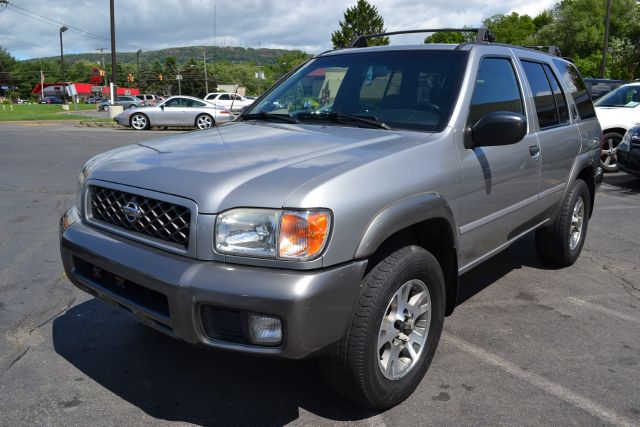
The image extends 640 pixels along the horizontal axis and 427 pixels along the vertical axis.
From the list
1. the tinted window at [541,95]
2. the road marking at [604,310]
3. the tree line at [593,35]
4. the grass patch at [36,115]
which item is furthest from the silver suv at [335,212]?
the tree line at [593,35]

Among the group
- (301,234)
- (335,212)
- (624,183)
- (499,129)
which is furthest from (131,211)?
(624,183)

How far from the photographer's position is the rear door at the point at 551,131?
421 centimetres

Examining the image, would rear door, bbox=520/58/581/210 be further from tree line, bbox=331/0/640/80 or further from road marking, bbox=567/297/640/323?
tree line, bbox=331/0/640/80

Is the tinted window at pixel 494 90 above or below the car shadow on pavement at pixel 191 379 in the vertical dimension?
above

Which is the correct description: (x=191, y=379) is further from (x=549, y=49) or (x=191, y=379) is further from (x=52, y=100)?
(x=52, y=100)

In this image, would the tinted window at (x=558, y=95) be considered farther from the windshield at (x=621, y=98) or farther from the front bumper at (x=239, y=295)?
the windshield at (x=621, y=98)

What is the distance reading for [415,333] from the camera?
9.75 feet

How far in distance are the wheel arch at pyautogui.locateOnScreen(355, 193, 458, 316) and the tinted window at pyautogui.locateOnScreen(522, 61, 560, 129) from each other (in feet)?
5.37

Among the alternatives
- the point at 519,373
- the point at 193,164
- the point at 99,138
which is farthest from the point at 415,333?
the point at 99,138

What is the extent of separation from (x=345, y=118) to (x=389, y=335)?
4.58 ft

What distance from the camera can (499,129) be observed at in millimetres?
3080

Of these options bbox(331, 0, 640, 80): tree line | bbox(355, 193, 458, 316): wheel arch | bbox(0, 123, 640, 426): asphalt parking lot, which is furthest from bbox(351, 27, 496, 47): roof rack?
bbox(331, 0, 640, 80): tree line

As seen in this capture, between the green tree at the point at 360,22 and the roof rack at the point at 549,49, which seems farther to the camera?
the green tree at the point at 360,22

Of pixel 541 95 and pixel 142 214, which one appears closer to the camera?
pixel 142 214
